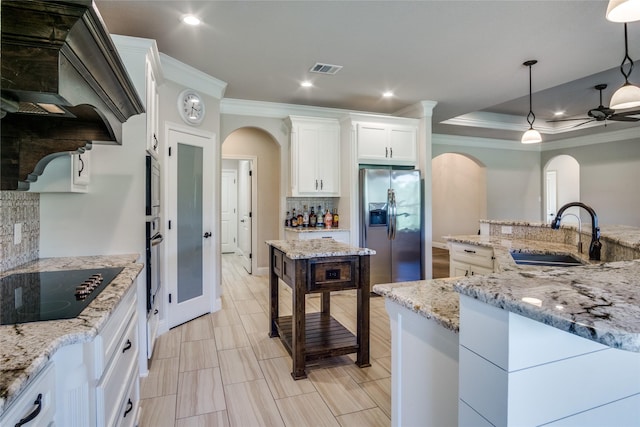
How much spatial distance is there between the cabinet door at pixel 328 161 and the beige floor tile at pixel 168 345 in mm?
2577

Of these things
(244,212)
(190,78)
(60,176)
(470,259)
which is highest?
(190,78)

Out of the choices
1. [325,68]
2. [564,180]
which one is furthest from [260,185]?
[564,180]

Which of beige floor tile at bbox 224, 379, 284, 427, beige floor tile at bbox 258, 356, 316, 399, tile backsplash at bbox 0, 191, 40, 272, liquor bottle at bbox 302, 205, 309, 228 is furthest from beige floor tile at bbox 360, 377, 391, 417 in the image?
liquor bottle at bbox 302, 205, 309, 228

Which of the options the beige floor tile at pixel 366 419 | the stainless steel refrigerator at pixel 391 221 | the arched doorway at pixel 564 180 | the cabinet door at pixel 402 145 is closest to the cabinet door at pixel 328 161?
the stainless steel refrigerator at pixel 391 221

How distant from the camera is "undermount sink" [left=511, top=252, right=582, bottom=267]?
2.57 metres

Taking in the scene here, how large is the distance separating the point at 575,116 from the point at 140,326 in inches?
295

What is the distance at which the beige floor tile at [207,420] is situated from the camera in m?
1.97

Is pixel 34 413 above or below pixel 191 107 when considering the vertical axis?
below

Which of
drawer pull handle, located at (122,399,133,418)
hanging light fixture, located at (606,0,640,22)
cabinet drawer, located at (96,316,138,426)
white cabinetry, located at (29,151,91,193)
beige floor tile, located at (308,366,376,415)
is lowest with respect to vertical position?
beige floor tile, located at (308,366,376,415)

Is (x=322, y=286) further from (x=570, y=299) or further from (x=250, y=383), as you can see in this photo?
(x=570, y=299)

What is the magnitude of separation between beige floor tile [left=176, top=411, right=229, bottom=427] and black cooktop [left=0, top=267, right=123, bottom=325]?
955 mm

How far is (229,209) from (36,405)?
7660 mm

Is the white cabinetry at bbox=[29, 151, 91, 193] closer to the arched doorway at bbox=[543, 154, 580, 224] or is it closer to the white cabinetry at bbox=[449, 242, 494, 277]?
the white cabinetry at bbox=[449, 242, 494, 277]

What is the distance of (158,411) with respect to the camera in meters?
2.09
